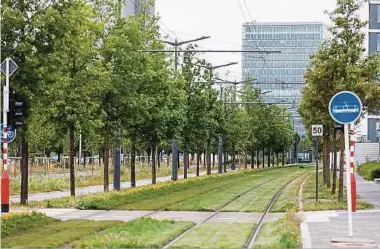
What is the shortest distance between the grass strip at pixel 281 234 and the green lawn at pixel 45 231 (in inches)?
162

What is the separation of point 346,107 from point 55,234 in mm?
7339

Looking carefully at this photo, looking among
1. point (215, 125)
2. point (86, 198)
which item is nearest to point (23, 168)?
point (86, 198)

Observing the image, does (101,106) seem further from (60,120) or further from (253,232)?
(253,232)

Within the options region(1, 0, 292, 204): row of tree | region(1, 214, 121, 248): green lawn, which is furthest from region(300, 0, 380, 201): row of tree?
region(1, 214, 121, 248): green lawn

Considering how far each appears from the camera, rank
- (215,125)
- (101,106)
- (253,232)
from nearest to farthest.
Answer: (253,232) < (101,106) < (215,125)

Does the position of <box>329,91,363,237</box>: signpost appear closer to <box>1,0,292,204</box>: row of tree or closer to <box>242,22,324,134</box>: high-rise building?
<box>1,0,292,204</box>: row of tree

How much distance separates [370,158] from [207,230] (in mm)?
Answer: 71803

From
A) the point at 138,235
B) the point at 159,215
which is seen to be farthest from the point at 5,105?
the point at 159,215

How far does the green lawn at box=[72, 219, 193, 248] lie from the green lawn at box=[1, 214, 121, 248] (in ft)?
1.45

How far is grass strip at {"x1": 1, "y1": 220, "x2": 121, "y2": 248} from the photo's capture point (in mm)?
14844

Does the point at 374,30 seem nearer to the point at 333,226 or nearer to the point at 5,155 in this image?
the point at 333,226

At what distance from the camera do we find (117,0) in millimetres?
33938

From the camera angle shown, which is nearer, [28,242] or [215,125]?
[28,242]

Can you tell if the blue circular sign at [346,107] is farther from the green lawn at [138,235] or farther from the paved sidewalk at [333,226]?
the green lawn at [138,235]
